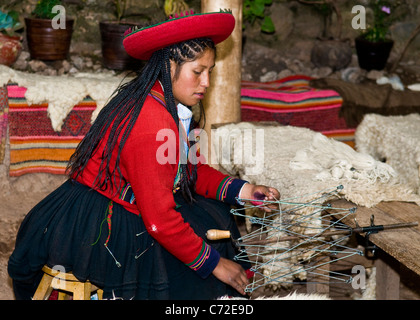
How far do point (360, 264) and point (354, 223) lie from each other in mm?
857

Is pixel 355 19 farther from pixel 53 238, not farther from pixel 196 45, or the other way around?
pixel 53 238

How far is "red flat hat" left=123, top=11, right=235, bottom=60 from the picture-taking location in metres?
2.14

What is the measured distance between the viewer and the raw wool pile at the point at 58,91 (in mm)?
4359

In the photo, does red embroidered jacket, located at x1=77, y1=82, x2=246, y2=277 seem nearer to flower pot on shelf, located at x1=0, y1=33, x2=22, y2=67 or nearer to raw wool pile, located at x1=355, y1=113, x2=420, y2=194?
raw wool pile, located at x1=355, y1=113, x2=420, y2=194

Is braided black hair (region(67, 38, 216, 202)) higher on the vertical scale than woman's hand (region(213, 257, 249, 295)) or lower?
higher

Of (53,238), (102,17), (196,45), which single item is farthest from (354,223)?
(102,17)

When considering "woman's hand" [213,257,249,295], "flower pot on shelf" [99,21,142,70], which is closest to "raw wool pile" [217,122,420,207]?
"woman's hand" [213,257,249,295]

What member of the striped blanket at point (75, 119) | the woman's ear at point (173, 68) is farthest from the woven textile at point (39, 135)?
the woman's ear at point (173, 68)

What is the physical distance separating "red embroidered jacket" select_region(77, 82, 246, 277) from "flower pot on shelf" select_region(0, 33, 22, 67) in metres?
3.15

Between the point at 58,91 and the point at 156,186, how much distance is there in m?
2.59

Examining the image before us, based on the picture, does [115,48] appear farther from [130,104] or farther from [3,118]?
[130,104]

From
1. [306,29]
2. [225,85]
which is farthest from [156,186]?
[306,29]

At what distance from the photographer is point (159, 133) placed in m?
2.11

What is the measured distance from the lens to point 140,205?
2.08m
